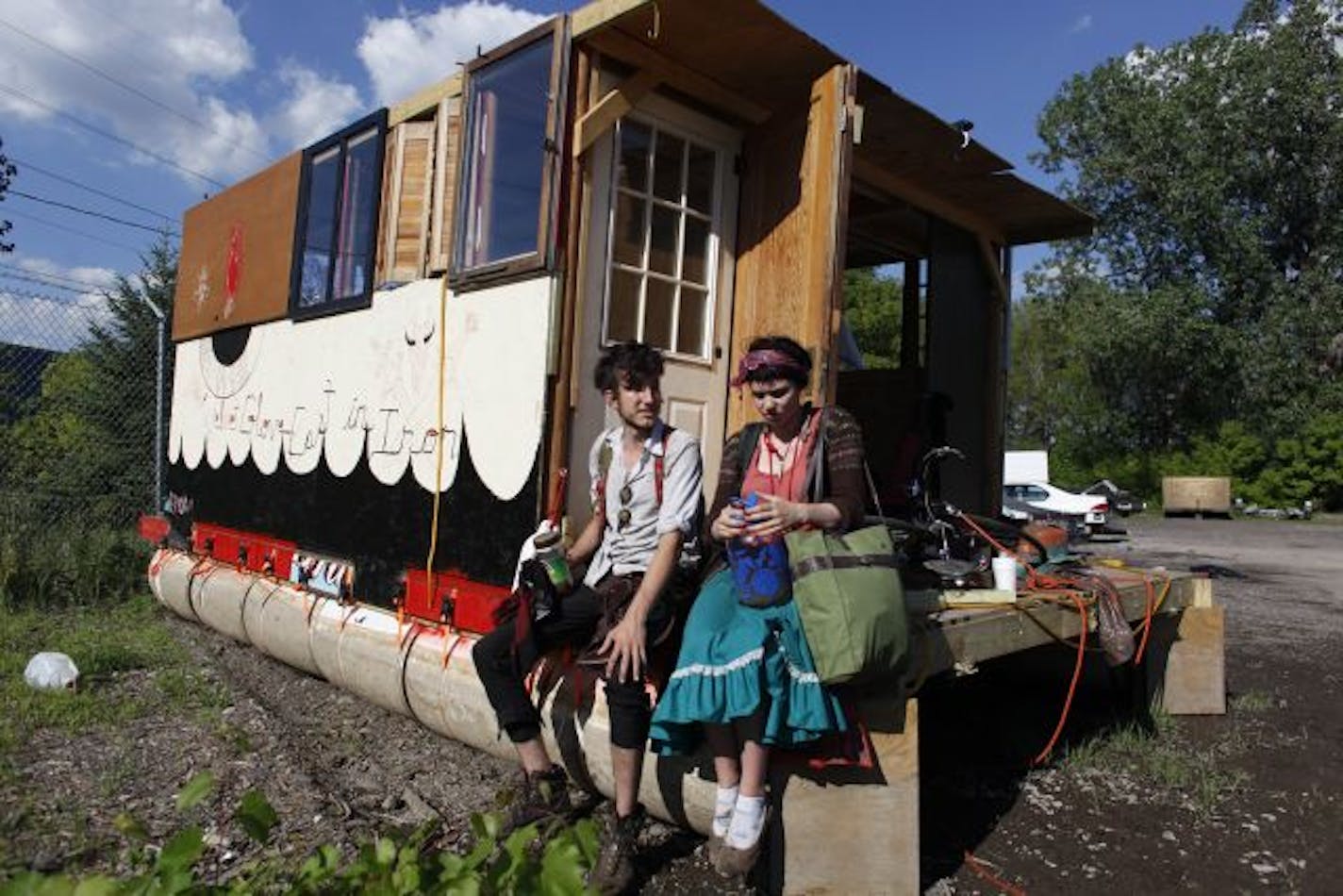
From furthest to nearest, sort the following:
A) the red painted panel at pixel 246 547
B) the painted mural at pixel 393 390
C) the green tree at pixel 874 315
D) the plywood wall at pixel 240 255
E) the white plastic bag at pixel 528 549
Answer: the green tree at pixel 874 315 → the plywood wall at pixel 240 255 → the red painted panel at pixel 246 547 → the painted mural at pixel 393 390 → the white plastic bag at pixel 528 549

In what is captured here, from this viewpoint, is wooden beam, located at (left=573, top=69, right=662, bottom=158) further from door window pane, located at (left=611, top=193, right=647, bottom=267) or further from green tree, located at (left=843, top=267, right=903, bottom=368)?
green tree, located at (left=843, top=267, right=903, bottom=368)

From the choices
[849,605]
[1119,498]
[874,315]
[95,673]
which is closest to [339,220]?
[95,673]

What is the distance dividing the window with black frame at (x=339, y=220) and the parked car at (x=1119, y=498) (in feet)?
78.4

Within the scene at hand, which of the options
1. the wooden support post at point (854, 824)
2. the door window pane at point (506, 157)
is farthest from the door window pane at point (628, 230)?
the wooden support post at point (854, 824)

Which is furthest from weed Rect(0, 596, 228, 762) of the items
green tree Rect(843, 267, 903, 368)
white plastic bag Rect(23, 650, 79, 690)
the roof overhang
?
green tree Rect(843, 267, 903, 368)

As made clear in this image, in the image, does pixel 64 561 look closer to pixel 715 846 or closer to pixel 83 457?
pixel 83 457

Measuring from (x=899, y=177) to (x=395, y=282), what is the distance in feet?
9.69

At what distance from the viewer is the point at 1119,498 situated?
87.6 ft

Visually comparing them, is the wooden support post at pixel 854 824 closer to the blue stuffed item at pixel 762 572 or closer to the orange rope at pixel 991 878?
the orange rope at pixel 991 878

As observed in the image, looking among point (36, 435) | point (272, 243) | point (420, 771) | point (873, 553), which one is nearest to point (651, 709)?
point (873, 553)

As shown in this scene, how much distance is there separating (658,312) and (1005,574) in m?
1.97

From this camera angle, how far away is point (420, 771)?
4.02m

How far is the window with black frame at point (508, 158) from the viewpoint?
4.18 metres

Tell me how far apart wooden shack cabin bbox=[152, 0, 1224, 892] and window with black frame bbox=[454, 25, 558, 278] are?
0.01 m
